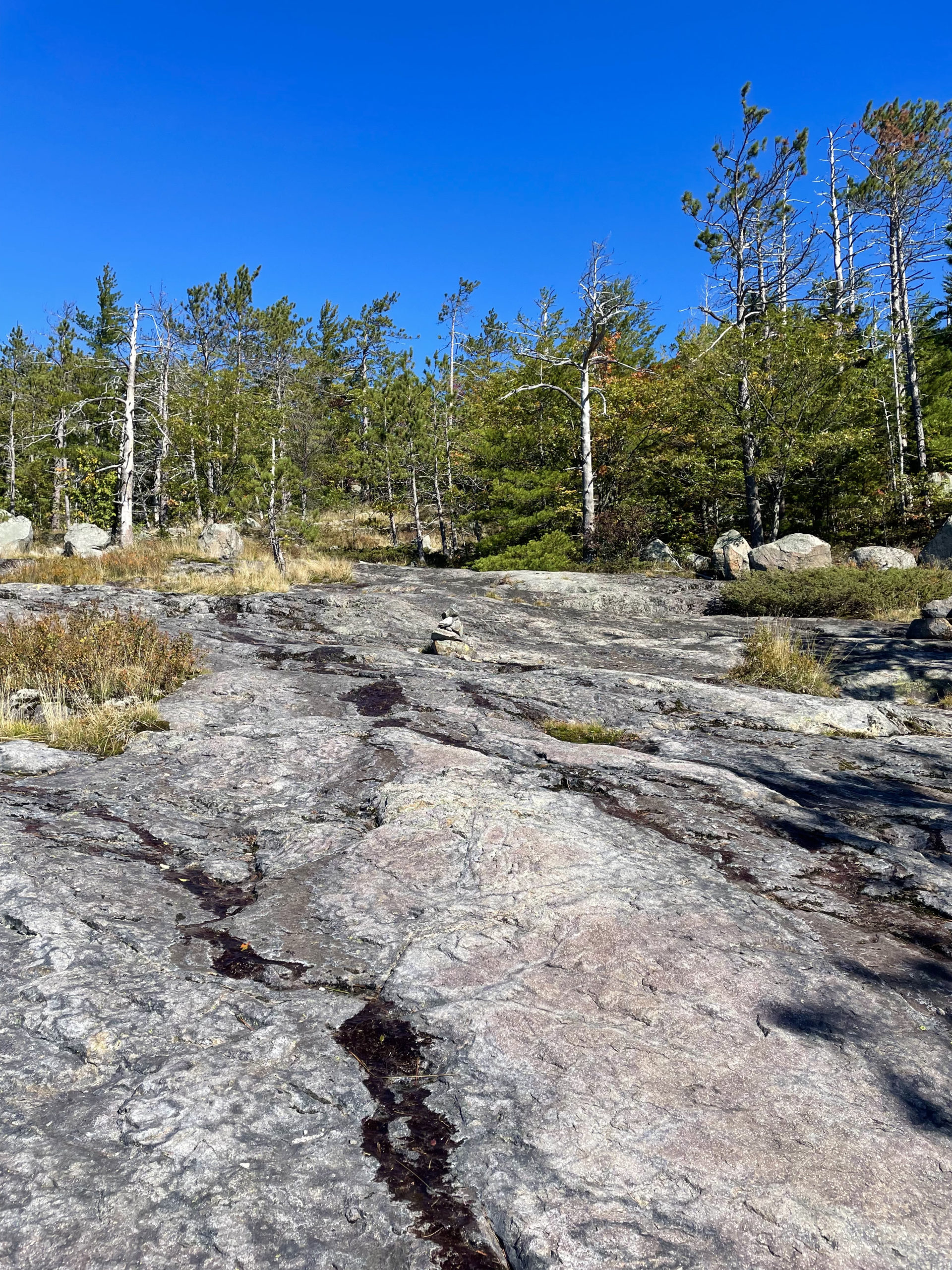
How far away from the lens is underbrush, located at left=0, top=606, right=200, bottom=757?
6047 mm

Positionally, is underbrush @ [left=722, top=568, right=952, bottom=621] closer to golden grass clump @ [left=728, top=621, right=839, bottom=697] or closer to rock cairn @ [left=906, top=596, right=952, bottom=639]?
rock cairn @ [left=906, top=596, right=952, bottom=639]

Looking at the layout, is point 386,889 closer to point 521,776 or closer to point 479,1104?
point 479,1104

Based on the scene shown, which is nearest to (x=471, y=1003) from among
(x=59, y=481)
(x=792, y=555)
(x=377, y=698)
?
(x=377, y=698)

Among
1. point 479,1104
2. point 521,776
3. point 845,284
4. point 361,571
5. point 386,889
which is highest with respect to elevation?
point 845,284

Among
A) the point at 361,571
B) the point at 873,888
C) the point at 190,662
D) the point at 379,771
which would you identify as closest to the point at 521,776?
the point at 379,771

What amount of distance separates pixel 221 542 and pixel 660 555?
1578cm

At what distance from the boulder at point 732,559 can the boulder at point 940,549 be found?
5.15 m

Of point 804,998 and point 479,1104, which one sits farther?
point 804,998

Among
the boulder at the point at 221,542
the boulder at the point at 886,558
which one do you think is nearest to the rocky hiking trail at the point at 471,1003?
the boulder at the point at 886,558

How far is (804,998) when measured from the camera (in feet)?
9.41

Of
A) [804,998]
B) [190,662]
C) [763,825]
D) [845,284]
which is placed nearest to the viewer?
[804,998]

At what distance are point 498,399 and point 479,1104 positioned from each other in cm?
2583

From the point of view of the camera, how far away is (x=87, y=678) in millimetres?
7121

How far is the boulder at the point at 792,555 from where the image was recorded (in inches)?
739
